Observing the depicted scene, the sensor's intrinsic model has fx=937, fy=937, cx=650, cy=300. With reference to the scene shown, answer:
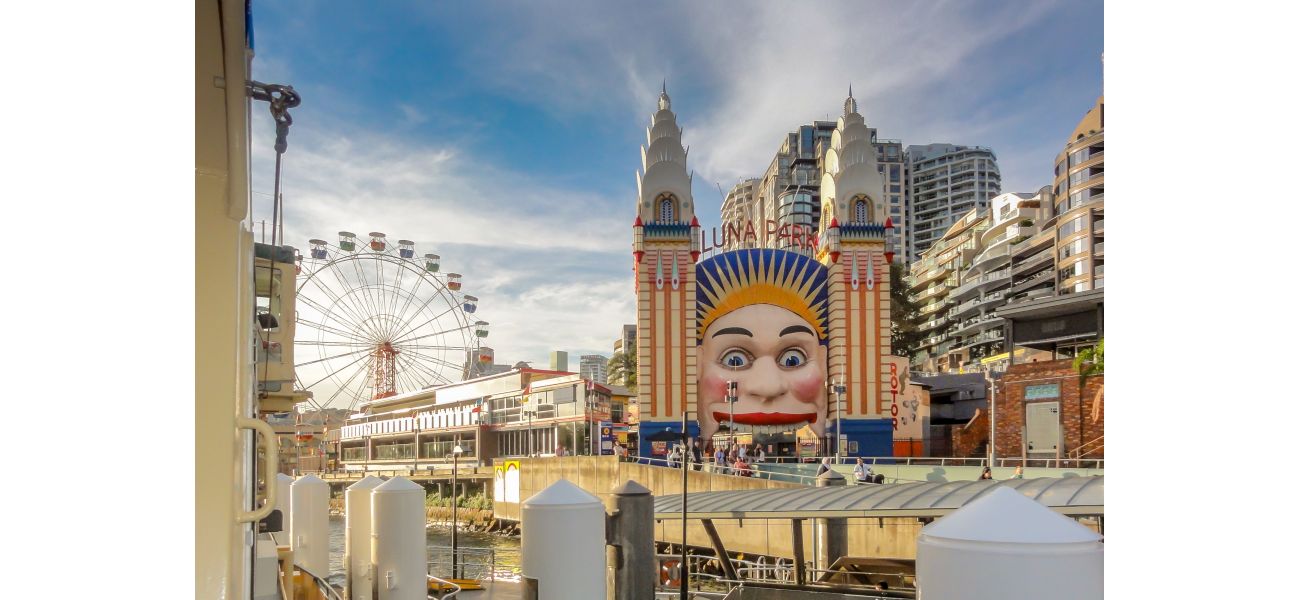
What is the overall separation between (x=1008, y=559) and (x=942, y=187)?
282 ft

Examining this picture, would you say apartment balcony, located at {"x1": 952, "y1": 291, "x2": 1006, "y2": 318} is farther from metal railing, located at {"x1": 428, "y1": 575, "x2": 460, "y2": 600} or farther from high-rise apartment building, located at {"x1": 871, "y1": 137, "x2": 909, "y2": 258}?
metal railing, located at {"x1": 428, "y1": 575, "x2": 460, "y2": 600}

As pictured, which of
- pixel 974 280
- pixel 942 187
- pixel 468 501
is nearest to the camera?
pixel 468 501

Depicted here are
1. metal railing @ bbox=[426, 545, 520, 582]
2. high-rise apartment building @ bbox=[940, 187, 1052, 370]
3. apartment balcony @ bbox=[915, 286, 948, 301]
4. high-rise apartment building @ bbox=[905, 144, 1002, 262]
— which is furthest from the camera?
high-rise apartment building @ bbox=[905, 144, 1002, 262]

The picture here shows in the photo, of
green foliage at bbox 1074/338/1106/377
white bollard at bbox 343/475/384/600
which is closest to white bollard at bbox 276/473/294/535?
white bollard at bbox 343/475/384/600

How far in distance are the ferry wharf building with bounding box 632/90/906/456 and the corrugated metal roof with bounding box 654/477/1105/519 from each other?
16.5 meters

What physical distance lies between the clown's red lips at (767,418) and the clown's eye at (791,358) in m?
1.40

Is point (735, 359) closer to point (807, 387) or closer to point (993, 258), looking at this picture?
point (807, 387)

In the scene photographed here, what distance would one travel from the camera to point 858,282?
89.0 feet

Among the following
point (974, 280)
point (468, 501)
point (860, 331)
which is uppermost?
point (974, 280)

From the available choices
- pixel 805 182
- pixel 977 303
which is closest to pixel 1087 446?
pixel 977 303

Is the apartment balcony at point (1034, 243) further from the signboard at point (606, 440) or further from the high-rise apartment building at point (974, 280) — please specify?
the signboard at point (606, 440)

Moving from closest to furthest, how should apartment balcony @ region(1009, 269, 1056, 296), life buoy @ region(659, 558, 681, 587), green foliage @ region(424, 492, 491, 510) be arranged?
life buoy @ region(659, 558, 681, 587) → green foliage @ region(424, 492, 491, 510) → apartment balcony @ region(1009, 269, 1056, 296)

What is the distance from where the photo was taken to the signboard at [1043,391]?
2355 cm

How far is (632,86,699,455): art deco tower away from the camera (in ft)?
85.6
